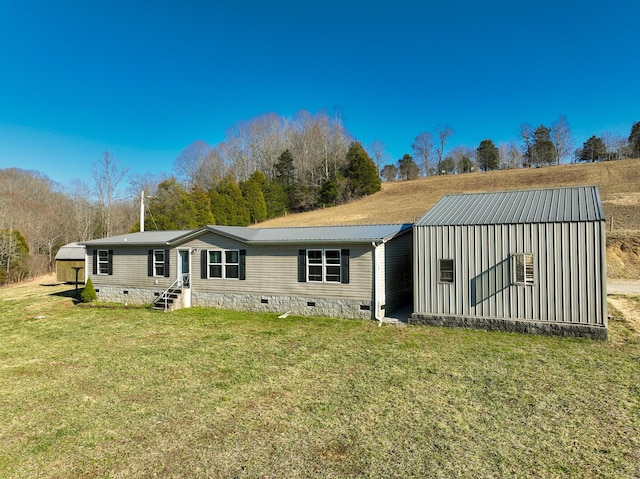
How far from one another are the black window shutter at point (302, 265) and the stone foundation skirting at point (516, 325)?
4008mm

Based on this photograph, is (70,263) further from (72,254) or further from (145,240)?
(145,240)

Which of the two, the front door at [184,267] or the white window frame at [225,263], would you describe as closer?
the white window frame at [225,263]

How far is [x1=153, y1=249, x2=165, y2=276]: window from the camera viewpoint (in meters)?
16.0

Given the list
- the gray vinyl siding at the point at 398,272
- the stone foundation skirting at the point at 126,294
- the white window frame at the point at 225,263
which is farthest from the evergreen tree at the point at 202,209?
the gray vinyl siding at the point at 398,272

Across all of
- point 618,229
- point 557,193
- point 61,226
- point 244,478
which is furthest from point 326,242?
point 61,226

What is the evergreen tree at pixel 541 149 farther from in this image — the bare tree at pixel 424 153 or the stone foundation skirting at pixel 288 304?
the stone foundation skirting at pixel 288 304

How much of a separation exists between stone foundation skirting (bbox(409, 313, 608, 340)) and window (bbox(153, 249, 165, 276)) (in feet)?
35.3

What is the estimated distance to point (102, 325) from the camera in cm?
1209

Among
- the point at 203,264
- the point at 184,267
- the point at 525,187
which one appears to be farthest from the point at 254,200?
the point at 525,187

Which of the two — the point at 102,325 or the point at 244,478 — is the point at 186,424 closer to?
the point at 244,478

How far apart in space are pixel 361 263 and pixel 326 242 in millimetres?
1380

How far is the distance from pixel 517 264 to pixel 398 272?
429 cm

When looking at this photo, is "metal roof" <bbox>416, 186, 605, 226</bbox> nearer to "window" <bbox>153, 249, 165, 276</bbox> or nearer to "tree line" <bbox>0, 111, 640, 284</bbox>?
"window" <bbox>153, 249, 165, 276</bbox>

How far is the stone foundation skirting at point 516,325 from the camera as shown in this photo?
9.05 meters
